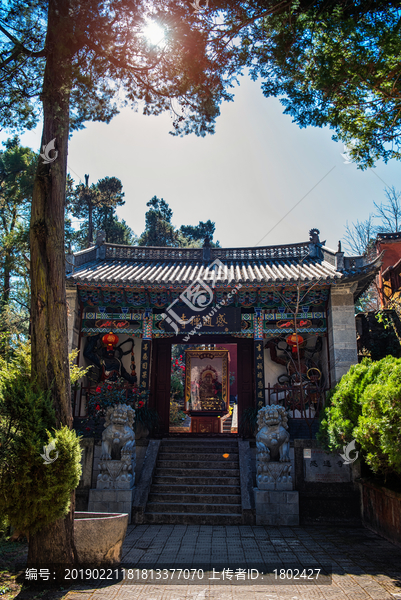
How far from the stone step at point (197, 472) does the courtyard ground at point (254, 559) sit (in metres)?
1.27

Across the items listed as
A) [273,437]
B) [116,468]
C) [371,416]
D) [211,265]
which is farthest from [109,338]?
[371,416]

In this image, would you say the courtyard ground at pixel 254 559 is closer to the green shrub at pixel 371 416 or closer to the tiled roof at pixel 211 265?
the green shrub at pixel 371 416

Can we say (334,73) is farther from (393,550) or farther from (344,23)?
(393,550)

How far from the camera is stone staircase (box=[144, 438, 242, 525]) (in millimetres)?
6461

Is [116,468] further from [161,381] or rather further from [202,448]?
[161,381]

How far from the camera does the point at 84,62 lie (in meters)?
4.64

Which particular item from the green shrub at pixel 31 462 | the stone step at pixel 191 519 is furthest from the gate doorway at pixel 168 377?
the green shrub at pixel 31 462

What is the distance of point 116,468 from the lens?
675cm

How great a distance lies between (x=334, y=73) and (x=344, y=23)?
1.33 ft

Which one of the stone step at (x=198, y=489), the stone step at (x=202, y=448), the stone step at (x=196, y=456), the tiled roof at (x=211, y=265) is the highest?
the tiled roof at (x=211, y=265)

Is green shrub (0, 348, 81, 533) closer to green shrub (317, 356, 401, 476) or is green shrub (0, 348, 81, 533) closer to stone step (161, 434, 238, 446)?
green shrub (317, 356, 401, 476)

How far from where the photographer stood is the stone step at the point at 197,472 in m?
7.49

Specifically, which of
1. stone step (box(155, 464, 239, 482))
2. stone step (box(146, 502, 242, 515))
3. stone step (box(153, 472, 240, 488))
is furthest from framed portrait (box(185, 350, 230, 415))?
stone step (box(146, 502, 242, 515))

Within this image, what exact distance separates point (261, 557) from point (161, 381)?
217 inches
